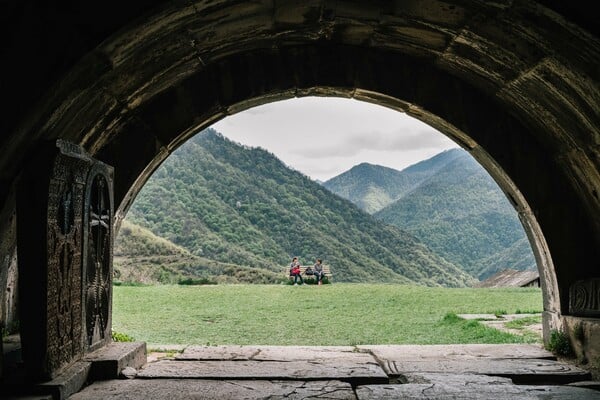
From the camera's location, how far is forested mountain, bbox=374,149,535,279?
1907 inches

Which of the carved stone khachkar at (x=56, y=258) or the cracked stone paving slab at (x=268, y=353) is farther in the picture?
the cracked stone paving slab at (x=268, y=353)

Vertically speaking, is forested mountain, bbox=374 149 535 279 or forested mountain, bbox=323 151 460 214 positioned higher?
forested mountain, bbox=323 151 460 214

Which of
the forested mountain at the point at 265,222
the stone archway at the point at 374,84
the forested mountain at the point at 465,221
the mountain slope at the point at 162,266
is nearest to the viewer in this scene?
the stone archway at the point at 374,84

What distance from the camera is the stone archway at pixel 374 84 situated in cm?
399

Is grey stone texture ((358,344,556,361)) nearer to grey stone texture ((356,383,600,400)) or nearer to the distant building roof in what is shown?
grey stone texture ((356,383,600,400))

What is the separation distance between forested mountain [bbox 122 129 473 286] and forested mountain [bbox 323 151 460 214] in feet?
100

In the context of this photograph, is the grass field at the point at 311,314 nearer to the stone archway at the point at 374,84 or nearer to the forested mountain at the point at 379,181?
the stone archway at the point at 374,84

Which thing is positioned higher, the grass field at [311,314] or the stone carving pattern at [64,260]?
the stone carving pattern at [64,260]

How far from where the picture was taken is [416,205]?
6300 centimetres

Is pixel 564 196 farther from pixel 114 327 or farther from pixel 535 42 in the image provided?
pixel 114 327

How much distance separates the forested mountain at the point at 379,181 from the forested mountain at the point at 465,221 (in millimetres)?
9076

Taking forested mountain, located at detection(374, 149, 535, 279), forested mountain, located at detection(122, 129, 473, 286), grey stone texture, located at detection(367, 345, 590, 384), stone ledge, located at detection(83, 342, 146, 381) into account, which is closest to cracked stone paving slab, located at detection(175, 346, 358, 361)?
grey stone texture, located at detection(367, 345, 590, 384)

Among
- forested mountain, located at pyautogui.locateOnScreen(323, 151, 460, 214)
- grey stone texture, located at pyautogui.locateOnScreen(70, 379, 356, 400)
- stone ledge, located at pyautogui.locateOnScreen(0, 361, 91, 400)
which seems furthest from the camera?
forested mountain, located at pyautogui.locateOnScreen(323, 151, 460, 214)

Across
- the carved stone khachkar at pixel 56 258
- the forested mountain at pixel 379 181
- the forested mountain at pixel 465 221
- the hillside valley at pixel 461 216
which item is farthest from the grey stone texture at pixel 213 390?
the forested mountain at pixel 379 181
